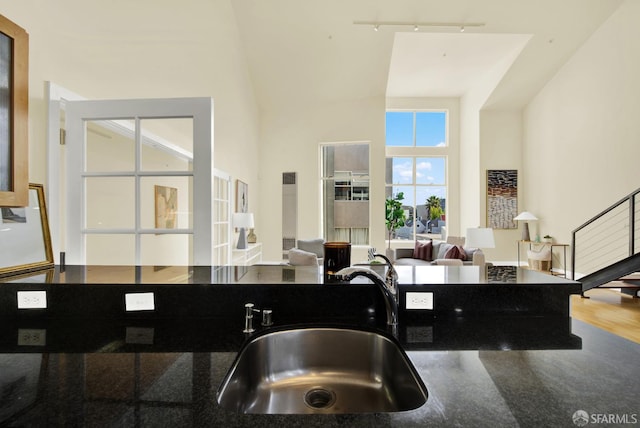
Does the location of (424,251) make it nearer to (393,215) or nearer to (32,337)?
(393,215)

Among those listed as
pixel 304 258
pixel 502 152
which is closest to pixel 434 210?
pixel 502 152

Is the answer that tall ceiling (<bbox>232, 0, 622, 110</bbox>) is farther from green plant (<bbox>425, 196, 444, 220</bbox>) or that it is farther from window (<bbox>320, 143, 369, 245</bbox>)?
green plant (<bbox>425, 196, 444, 220</bbox>)

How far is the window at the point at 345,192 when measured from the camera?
21.8ft

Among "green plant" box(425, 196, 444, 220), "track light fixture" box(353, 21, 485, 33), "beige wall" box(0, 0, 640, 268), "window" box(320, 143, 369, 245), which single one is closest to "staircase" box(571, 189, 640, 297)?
"beige wall" box(0, 0, 640, 268)

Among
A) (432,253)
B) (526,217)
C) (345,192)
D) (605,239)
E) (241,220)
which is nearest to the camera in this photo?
(241,220)

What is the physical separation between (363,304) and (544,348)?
54 centimetres

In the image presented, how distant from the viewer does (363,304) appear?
3.61ft

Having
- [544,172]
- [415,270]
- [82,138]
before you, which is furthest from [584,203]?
[82,138]

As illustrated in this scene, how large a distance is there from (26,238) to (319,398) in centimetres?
147

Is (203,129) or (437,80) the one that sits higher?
(437,80)

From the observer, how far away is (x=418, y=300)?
1.11m

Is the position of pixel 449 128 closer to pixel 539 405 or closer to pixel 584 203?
pixel 584 203

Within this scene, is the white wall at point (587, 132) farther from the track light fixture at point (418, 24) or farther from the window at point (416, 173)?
the track light fixture at point (418, 24)

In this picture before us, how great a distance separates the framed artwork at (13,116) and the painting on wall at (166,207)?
74 cm
